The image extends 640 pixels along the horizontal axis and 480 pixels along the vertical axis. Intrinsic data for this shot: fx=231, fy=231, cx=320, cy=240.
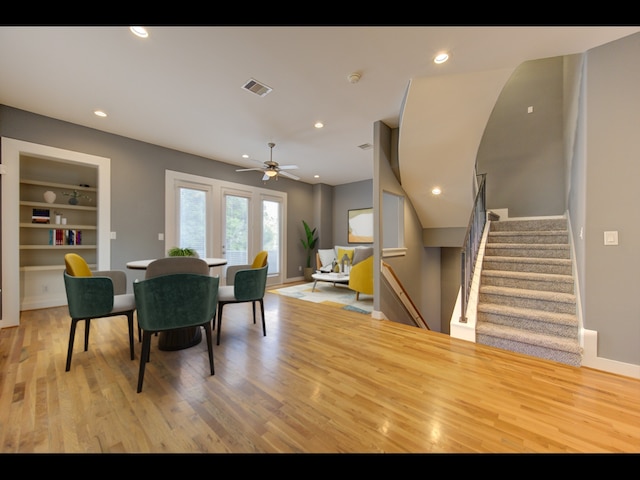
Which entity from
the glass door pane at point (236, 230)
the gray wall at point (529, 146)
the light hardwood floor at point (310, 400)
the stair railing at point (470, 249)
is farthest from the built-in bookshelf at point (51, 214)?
the gray wall at point (529, 146)

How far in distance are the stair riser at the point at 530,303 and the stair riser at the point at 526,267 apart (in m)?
0.52

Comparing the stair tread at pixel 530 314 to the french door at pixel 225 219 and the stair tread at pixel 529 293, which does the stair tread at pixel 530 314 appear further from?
the french door at pixel 225 219

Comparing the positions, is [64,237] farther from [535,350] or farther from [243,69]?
[535,350]

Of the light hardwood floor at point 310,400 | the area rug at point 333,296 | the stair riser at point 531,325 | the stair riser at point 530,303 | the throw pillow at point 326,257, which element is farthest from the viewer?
the throw pillow at point 326,257

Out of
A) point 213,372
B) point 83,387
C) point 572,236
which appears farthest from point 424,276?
point 83,387

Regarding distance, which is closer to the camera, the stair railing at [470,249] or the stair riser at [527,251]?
the stair railing at [470,249]

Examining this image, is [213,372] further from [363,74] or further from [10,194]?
[10,194]

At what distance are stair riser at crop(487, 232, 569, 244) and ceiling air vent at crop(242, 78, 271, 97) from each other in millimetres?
3756

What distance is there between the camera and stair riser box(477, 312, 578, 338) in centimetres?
218

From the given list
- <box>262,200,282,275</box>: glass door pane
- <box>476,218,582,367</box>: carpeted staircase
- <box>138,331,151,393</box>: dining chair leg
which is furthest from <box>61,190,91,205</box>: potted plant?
<box>476,218,582,367</box>: carpeted staircase

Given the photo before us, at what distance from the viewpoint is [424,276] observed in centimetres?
509

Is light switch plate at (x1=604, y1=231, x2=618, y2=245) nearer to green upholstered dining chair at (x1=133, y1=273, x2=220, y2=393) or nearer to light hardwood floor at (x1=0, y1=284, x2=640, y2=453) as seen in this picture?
light hardwood floor at (x1=0, y1=284, x2=640, y2=453)

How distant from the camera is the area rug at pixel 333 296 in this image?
4.02 meters

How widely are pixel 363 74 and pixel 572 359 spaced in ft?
10.9
